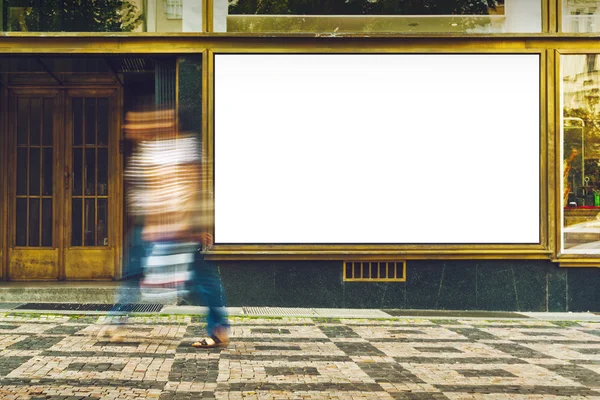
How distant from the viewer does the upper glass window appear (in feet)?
32.0

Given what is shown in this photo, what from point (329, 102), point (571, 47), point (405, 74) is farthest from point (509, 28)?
point (329, 102)

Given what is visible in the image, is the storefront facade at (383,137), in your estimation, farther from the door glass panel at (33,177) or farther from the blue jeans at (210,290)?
the blue jeans at (210,290)

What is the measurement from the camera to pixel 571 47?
388 inches

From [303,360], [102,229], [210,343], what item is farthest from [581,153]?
[102,229]

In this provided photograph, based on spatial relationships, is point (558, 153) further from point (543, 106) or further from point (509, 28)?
point (509, 28)

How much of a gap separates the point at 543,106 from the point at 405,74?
1828 mm

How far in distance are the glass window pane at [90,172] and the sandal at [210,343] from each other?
4.91 meters

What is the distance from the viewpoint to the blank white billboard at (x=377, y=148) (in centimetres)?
980

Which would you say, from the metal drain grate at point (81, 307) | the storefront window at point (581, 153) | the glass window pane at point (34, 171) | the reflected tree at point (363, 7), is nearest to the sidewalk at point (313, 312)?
the metal drain grate at point (81, 307)

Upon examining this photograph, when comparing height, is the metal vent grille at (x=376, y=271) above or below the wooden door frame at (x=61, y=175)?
below

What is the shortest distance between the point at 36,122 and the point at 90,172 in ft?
3.43

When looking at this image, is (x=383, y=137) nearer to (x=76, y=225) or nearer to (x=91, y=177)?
(x=91, y=177)

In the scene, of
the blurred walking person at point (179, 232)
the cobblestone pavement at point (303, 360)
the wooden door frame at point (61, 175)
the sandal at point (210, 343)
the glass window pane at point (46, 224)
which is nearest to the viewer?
the cobblestone pavement at point (303, 360)

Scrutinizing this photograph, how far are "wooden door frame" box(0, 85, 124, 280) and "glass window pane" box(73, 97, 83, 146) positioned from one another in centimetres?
8
